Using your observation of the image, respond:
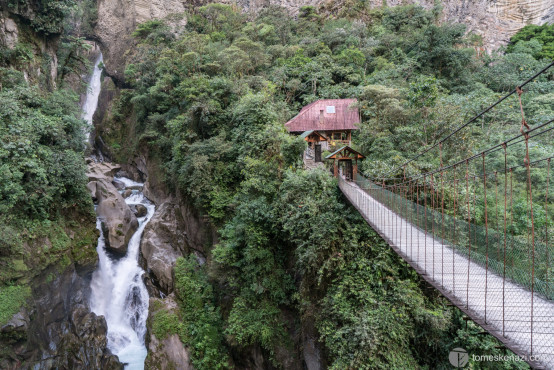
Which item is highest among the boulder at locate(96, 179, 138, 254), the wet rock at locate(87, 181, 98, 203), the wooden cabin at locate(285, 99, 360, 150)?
the wooden cabin at locate(285, 99, 360, 150)

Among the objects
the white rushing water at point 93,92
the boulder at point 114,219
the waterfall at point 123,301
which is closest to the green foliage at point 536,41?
the boulder at point 114,219

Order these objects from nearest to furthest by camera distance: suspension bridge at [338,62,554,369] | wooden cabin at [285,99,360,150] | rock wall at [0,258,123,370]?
suspension bridge at [338,62,554,369] < rock wall at [0,258,123,370] < wooden cabin at [285,99,360,150]

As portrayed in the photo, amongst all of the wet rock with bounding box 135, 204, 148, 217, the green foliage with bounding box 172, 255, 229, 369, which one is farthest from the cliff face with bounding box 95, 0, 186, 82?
the green foliage with bounding box 172, 255, 229, 369

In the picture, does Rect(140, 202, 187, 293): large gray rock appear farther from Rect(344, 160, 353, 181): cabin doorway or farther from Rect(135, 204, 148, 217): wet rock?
Rect(344, 160, 353, 181): cabin doorway

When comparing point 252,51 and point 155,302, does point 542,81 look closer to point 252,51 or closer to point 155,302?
point 252,51

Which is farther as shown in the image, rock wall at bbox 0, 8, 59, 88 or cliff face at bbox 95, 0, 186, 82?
cliff face at bbox 95, 0, 186, 82

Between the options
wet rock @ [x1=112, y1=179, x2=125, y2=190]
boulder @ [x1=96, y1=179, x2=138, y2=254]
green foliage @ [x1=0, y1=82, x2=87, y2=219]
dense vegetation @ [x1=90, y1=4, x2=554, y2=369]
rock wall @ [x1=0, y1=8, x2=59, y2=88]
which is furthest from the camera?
wet rock @ [x1=112, y1=179, x2=125, y2=190]

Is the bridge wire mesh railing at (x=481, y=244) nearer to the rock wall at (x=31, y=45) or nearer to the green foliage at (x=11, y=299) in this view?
the green foliage at (x=11, y=299)

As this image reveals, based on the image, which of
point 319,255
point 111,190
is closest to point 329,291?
point 319,255
